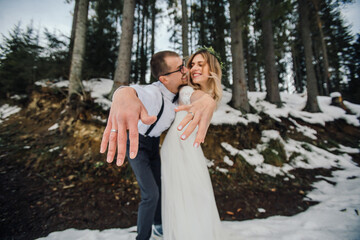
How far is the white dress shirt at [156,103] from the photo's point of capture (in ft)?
4.17

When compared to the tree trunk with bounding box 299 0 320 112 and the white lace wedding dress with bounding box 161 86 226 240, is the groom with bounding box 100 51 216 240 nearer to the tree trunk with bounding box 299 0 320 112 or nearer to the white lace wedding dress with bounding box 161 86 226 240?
the white lace wedding dress with bounding box 161 86 226 240

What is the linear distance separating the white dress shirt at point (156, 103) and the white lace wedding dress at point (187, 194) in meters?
0.11

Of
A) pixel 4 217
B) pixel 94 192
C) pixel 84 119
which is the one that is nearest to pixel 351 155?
pixel 94 192

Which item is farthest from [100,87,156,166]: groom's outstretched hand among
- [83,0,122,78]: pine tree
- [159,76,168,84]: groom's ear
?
[83,0,122,78]: pine tree

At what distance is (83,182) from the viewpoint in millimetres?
3107

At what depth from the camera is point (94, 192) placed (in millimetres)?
2908

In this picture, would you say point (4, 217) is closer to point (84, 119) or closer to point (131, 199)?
point (131, 199)

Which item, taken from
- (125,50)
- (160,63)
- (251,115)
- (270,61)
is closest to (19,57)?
(125,50)

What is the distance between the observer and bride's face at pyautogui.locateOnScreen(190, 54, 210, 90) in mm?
1707

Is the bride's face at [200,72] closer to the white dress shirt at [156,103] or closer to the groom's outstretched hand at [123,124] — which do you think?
the white dress shirt at [156,103]

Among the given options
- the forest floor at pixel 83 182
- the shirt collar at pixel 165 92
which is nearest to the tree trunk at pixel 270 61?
the forest floor at pixel 83 182

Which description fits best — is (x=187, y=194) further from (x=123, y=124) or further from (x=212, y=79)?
(x=212, y=79)

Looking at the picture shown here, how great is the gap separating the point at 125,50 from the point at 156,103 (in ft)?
12.0

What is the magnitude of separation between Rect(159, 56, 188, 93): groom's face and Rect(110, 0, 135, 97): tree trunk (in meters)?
2.86
